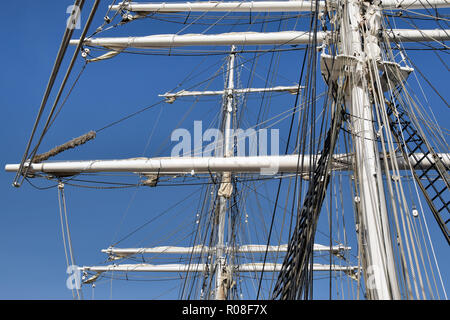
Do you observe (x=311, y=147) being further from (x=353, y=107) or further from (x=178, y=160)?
(x=178, y=160)

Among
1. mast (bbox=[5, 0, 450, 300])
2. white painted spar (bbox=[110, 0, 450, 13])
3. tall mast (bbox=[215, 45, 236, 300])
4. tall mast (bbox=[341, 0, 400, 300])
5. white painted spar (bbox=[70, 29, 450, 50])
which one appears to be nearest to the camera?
tall mast (bbox=[341, 0, 400, 300])

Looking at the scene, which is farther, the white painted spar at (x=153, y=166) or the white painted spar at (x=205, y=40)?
the white painted spar at (x=205, y=40)

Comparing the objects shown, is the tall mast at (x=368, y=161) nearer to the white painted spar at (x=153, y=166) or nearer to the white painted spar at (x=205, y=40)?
the white painted spar at (x=153, y=166)

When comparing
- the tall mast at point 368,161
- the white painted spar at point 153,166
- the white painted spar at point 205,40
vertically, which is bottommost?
the tall mast at point 368,161

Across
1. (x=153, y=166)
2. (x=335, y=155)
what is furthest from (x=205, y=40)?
(x=335, y=155)

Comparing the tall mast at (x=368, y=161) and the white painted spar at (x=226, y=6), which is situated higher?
the white painted spar at (x=226, y=6)

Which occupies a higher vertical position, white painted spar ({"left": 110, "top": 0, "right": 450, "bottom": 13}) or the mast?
white painted spar ({"left": 110, "top": 0, "right": 450, "bottom": 13})

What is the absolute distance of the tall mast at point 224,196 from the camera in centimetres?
1355

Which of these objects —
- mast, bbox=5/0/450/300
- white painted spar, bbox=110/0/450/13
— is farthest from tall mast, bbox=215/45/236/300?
white painted spar, bbox=110/0/450/13

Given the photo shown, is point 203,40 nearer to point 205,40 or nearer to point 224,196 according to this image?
point 205,40

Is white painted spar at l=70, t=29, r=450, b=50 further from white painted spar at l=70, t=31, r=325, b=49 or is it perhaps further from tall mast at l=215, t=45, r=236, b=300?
tall mast at l=215, t=45, r=236, b=300

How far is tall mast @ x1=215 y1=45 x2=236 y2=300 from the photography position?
44.5 feet

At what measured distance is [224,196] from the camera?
15.1 metres

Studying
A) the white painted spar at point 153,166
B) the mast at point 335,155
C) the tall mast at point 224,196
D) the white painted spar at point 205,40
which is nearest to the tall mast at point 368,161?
the mast at point 335,155
